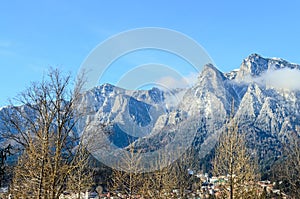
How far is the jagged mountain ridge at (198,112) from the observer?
4579 centimetres

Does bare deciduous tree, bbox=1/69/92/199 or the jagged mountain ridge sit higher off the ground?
the jagged mountain ridge

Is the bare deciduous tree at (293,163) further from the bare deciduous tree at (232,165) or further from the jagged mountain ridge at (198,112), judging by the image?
the bare deciduous tree at (232,165)

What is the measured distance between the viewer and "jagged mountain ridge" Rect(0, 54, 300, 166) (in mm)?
45791

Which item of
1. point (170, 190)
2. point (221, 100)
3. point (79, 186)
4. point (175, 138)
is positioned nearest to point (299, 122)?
point (221, 100)

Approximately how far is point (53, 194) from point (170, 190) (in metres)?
17.5

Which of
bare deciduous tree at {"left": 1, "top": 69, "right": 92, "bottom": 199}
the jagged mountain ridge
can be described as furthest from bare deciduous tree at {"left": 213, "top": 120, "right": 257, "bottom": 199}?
bare deciduous tree at {"left": 1, "top": 69, "right": 92, "bottom": 199}

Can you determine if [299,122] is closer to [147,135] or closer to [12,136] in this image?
[147,135]

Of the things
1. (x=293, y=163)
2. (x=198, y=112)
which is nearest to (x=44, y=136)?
(x=293, y=163)

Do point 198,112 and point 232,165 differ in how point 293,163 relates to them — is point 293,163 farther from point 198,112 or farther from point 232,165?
point 198,112

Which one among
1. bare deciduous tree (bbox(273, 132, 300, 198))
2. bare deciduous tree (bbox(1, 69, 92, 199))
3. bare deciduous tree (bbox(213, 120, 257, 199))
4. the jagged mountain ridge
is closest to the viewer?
bare deciduous tree (bbox(1, 69, 92, 199))

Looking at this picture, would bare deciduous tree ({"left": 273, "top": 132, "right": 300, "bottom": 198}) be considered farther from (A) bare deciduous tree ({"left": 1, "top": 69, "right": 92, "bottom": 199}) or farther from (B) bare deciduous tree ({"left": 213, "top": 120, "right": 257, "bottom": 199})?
(A) bare deciduous tree ({"left": 1, "top": 69, "right": 92, "bottom": 199})

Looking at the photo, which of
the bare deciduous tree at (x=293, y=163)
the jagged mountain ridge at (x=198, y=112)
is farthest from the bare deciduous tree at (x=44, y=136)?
the bare deciduous tree at (x=293, y=163)

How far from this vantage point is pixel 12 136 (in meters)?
13.2

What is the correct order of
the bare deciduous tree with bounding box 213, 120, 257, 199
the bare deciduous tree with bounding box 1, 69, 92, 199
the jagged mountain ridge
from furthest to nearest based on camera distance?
1. the jagged mountain ridge
2. the bare deciduous tree with bounding box 213, 120, 257, 199
3. the bare deciduous tree with bounding box 1, 69, 92, 199
